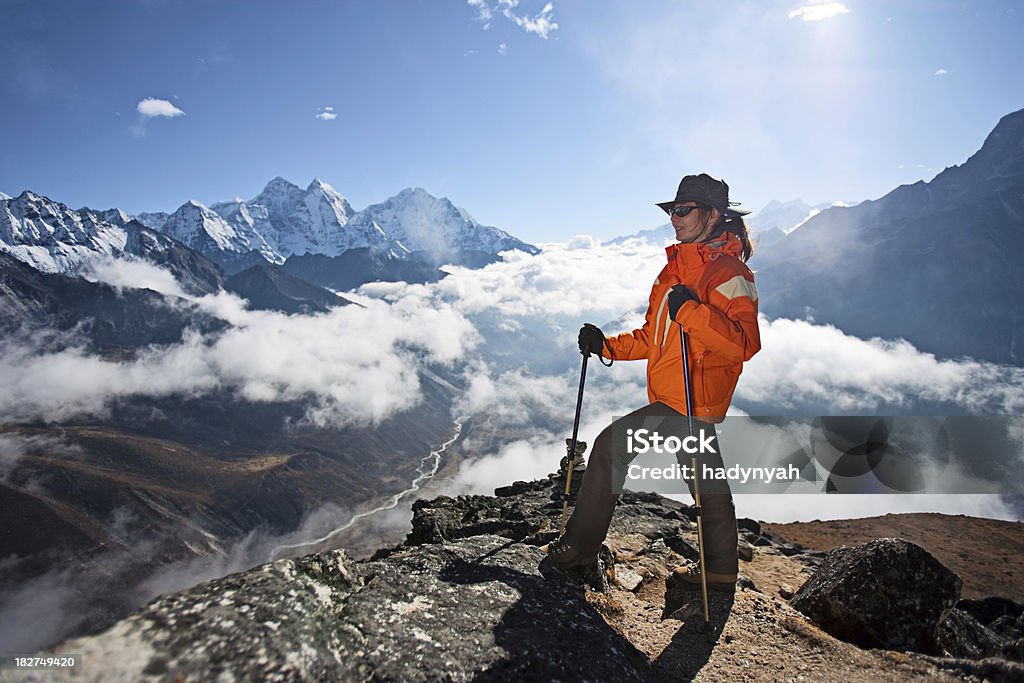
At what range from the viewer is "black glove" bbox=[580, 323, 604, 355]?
7.43 m

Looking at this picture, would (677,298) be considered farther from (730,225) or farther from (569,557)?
(569,557)

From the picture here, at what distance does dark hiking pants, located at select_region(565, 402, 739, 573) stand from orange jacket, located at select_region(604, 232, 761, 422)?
0.32 m

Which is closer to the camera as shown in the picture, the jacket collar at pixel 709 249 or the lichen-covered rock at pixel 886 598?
the jacket collar at pixel 709 249

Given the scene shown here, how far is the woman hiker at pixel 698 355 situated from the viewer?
5676 millimetres

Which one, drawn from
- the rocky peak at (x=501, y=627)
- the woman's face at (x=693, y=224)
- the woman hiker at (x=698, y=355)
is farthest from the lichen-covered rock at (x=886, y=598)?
the woman's face at (x=693, y=224)

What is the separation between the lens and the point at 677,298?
5801 millimetres

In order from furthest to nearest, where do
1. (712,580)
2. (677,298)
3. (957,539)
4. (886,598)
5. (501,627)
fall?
1. (957,539)
2. (886,598)
3. (712,580)
4. (677,298)
5. (501,627)

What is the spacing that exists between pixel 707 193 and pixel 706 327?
6.69 feet

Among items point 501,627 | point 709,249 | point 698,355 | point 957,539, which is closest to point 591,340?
point 698,355

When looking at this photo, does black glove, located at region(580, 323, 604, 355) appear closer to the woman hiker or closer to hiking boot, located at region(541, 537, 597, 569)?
the woman hiker

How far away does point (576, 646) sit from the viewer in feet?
14.6

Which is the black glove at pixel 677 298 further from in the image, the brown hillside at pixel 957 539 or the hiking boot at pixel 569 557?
the brown hillside at pixel 957 539

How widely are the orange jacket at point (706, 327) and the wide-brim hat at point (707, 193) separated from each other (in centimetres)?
39

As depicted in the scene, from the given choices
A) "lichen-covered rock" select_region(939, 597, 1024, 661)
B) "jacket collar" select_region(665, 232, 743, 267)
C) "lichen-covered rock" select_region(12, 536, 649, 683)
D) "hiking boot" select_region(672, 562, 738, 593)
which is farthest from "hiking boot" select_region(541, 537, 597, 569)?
"lichen-covered rock" select_region(939, 597, 1024, 661)
